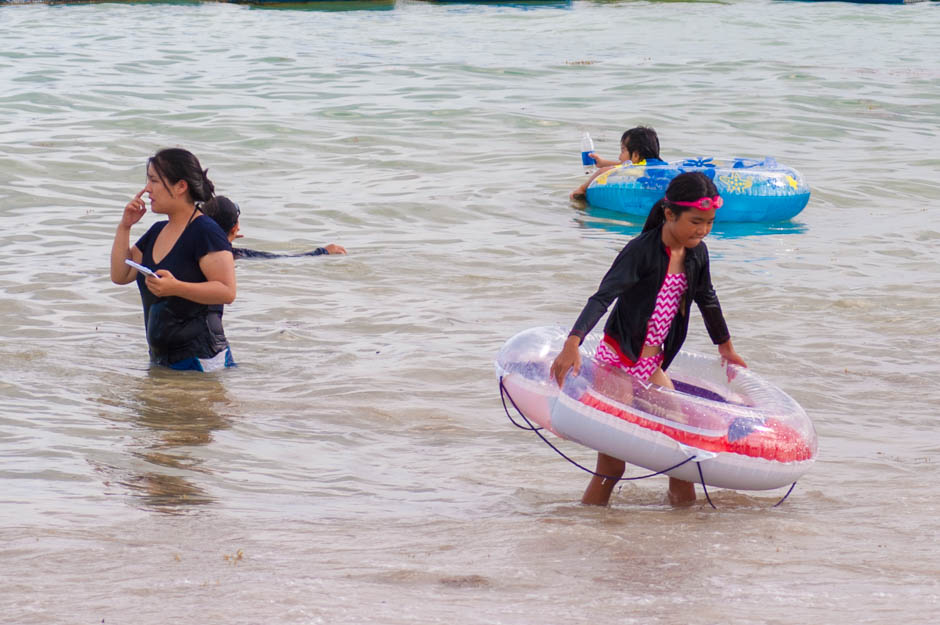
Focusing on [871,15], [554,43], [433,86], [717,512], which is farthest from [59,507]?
[871,15]

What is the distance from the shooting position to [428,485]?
4.95 m

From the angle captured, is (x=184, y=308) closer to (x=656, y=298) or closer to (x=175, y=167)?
(x=175, y=167)

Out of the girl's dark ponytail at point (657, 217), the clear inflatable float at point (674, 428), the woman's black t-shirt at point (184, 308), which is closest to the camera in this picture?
the clear inflatable float at point (674, 428)

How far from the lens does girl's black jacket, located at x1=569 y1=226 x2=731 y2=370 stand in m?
4.26

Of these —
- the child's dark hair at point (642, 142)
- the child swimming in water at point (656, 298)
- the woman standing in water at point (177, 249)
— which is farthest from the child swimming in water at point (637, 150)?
the child swimming in water at point (656, 298)

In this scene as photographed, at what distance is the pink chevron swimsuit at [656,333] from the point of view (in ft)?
14.5

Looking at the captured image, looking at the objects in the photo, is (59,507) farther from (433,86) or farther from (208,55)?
(208,55)

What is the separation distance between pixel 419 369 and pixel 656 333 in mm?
2571

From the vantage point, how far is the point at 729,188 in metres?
11.4

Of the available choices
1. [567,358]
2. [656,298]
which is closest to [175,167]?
[567,358]

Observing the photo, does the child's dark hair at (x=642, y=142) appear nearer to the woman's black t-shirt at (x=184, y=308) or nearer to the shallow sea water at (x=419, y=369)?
the shallow sea water at (x=419, y=369)

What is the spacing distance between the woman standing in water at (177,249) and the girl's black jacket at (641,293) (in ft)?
7.11

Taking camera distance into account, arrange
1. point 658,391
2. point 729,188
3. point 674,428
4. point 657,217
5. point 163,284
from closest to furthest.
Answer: point 674,428 < point 658,391 < point 657,217 < point 163,284 < point 729,188

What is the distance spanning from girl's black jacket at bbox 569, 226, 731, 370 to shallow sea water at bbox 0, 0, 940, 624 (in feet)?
2.28
